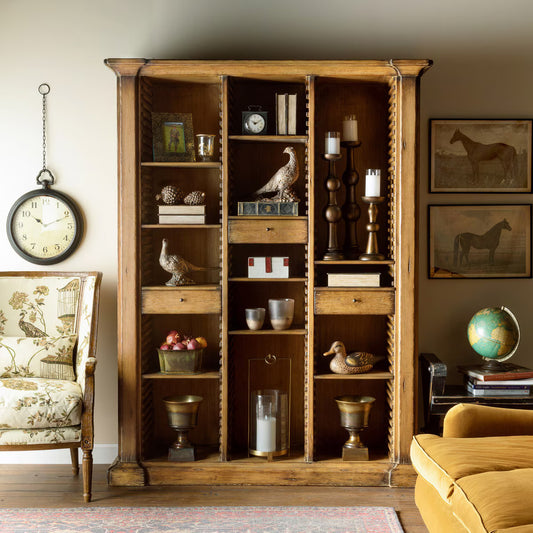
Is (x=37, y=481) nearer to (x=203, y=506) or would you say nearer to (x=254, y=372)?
(x=203, y=506)

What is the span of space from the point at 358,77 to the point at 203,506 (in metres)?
2.23

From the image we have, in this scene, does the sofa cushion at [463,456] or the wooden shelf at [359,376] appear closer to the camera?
the sofa cushion at [463,456]

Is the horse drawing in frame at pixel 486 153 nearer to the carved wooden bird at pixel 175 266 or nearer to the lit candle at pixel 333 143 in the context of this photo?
the lit candle at pixel 333 143

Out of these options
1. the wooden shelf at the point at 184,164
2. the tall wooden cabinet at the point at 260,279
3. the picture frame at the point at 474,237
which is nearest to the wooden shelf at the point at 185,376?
the tall wooden cabinet at the point at 260,279

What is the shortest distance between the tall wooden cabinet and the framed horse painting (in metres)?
0.32

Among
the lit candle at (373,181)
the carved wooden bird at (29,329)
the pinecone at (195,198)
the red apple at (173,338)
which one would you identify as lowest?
the red apple at (173,338)

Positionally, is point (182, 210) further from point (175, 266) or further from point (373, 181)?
point (373, 181)

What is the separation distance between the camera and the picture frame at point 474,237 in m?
3.61

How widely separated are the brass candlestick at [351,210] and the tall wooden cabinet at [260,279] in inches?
3.6

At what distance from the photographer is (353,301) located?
3.27 m

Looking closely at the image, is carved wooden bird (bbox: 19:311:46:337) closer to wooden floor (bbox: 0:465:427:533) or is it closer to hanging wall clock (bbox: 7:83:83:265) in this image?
hanging wall clock (bbox: 7:83:83:265)

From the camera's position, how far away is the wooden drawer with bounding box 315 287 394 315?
3.27m

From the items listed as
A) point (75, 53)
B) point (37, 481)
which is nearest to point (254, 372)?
point (37, 481)

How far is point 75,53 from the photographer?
361 cm
